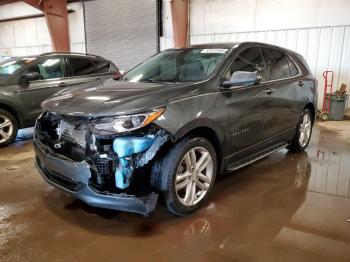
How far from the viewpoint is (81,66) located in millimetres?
5906

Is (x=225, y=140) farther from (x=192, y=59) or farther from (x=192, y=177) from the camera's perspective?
(x=192, y=59)

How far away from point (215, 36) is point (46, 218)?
7.29 metres

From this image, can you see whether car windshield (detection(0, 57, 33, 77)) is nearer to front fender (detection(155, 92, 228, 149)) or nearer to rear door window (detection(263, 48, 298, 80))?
front fender (detection(155, 92, 228, 149))

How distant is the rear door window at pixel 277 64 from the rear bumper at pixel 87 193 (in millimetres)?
2126

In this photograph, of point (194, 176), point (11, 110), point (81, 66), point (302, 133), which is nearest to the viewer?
point (194, 176)

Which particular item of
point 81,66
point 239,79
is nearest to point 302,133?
point 239,79

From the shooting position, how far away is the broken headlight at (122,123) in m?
2.29

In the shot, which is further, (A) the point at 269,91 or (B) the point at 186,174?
(A) the point at 269,91

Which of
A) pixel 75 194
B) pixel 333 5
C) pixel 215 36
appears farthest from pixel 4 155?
pixel 333 5

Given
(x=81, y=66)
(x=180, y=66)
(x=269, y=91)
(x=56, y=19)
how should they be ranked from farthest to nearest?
(x=56, y=19) < (x=81, y=66) < (x=269, y=91) < (x=180, y=66)

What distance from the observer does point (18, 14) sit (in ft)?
43.3

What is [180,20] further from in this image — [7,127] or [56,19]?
[7,127]

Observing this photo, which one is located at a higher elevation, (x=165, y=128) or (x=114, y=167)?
(x=165, y=128)

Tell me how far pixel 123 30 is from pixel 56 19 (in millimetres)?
2131
